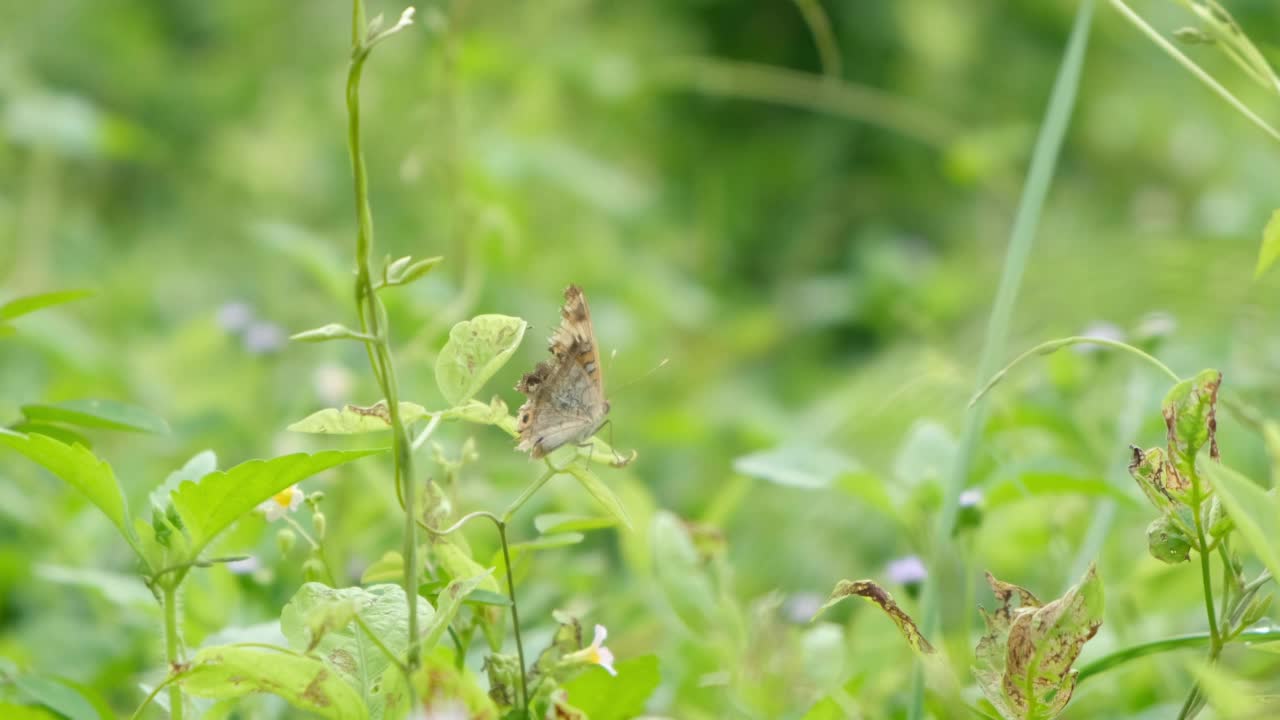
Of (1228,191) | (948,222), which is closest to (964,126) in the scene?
(948,222)

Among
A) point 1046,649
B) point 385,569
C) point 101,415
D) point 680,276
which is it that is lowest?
point 1046,649

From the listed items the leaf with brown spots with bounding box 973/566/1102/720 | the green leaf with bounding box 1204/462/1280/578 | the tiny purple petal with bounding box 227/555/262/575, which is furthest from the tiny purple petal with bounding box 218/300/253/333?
the green leaf with bounding box 1204/462/1280/578

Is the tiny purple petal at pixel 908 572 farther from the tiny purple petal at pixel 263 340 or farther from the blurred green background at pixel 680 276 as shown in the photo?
the tiny purple petal at pixel 263 340

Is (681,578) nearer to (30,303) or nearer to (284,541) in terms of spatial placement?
(284,541)

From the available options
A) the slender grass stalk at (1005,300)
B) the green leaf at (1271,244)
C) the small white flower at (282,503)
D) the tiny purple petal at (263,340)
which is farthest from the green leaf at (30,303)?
the tiny purple petal at (263,340)

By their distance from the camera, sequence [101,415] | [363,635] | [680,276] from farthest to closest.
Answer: [680,276]
[101,415]
[363,635]

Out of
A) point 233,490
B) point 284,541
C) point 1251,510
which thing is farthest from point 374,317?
point 1251,510

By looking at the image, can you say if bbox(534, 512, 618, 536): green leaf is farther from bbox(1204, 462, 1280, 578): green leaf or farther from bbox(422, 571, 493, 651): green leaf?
bbox(1204, 462, 1280, 578): green leaf
